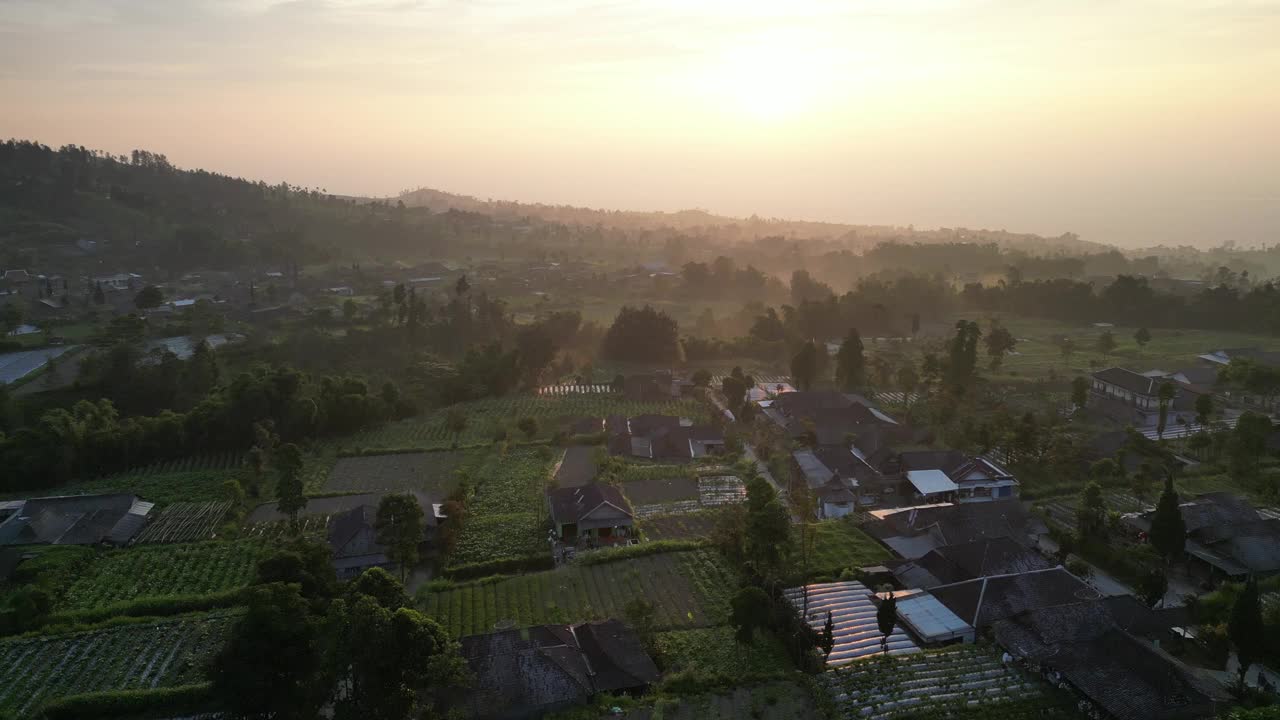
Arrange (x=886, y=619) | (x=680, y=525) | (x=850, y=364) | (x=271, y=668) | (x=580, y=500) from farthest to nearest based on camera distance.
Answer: (x=850, y=364), (x=680, y=525), (x=580, y=500), (x=886, y=619), (x=271, y=668)

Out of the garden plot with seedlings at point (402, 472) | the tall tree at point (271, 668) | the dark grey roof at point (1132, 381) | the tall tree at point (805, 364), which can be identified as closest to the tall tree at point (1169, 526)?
the dark grey roof at point (1132, 381)

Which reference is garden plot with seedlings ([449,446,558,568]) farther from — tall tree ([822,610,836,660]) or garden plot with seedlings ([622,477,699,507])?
tall tree ([822,610,836,660])

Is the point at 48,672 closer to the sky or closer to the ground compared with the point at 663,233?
closer to the ground

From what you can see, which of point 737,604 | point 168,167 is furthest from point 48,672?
point 168,167

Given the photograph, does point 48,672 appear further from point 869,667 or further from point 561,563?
point 869,667

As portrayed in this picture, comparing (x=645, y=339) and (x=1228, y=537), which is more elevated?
(x=645, y=339)

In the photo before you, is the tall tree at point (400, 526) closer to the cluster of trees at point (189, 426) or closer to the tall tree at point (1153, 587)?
the cluster of trees at point (189, 426)

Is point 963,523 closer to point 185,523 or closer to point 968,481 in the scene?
point 968,481

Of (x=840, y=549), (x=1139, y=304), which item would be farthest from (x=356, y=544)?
(x=1139, y=304)
